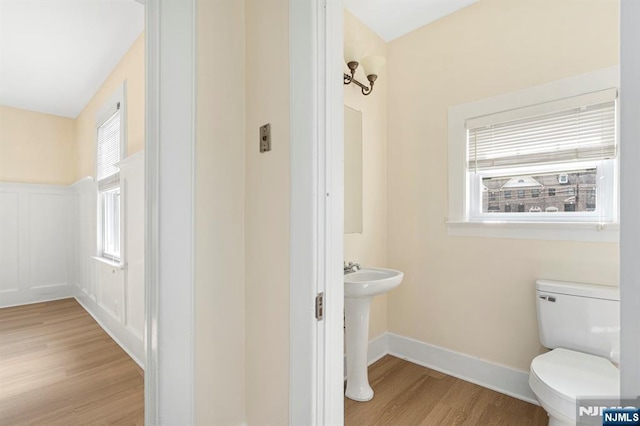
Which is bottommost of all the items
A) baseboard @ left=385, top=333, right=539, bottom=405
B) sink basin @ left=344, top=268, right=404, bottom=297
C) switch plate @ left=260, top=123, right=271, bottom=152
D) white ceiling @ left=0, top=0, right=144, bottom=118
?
baseboard @ left=385, top=333, right=539, bottom=405

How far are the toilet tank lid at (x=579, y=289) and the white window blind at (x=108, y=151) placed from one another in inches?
141

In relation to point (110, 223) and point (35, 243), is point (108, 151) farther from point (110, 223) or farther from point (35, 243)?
point (35, 243)

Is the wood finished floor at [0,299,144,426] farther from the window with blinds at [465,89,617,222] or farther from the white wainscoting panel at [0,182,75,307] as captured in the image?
the window with blinds at [465,89,617,222]

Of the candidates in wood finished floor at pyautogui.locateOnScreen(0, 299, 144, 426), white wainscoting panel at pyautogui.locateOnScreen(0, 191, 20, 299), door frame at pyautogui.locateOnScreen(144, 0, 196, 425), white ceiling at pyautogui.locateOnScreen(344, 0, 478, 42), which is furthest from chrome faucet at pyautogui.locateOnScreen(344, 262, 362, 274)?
white wainscoting panel at pyautogui.locateOnScreen(0, 191, 20, 299)

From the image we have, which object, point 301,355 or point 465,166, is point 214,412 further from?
point 465,166

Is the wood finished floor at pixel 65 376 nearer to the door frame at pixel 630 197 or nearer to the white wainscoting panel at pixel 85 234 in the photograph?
the white wainscoting panel at pixel 85 234

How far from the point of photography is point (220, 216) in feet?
4.29

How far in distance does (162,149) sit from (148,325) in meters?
0.71

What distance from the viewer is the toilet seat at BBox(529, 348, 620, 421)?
4.35 ft

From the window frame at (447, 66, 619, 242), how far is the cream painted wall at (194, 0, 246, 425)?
1.59m

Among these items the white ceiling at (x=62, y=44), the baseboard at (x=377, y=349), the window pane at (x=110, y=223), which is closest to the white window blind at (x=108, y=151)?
the window pane at (x=110, y=223)

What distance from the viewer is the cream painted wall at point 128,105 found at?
2506 mm

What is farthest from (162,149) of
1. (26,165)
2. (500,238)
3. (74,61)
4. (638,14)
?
(26,165)

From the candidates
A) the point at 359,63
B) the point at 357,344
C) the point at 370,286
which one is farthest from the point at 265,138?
the point at 357,344
